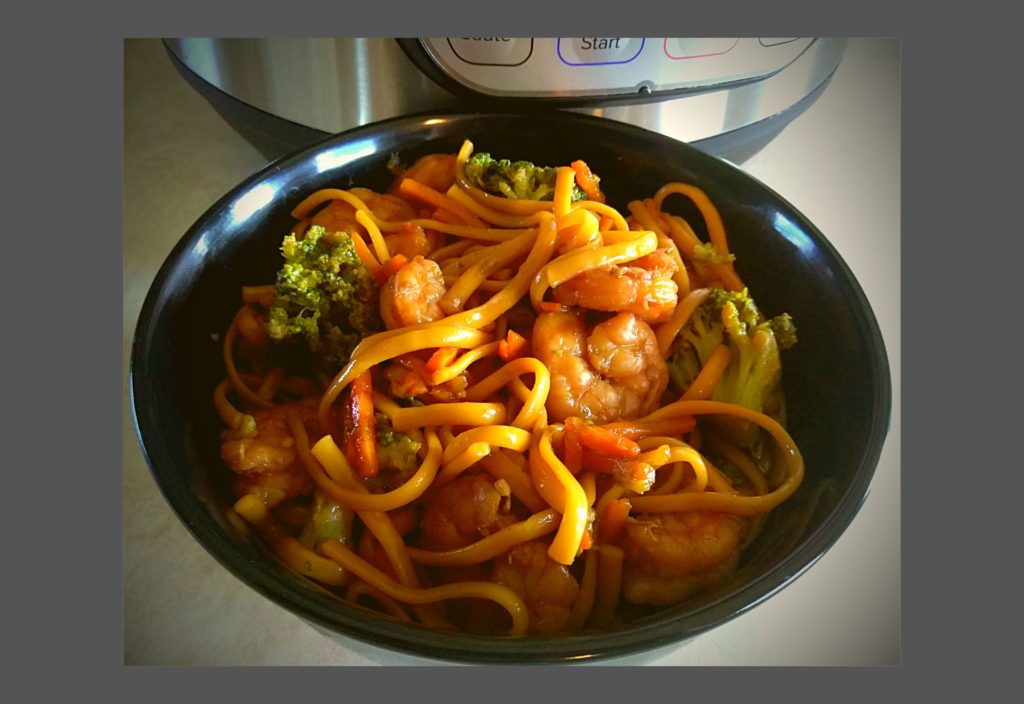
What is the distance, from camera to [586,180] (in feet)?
5.38

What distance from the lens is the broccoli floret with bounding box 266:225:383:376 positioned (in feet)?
4.71

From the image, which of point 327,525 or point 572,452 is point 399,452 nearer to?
point 327,525

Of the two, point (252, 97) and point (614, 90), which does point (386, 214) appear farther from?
point (614, 90)

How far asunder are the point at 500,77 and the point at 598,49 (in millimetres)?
204

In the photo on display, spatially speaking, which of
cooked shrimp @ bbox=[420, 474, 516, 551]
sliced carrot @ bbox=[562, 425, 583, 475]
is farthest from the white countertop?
sliced carrot @ bbox=[562, 425, 583, 475]

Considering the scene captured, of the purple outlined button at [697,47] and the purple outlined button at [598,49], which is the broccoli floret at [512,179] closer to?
the purple outlined button at [598,49]

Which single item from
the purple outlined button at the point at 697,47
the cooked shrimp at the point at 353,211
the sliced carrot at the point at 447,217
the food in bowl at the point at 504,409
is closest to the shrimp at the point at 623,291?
the food in bowl at the point at 504,409

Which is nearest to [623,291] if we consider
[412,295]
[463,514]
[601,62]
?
[412,295]

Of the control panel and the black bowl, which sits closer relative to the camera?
the black bowl

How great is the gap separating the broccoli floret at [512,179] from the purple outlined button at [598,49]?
0.79 feet

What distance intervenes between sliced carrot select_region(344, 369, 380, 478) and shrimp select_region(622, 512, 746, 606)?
43 cm

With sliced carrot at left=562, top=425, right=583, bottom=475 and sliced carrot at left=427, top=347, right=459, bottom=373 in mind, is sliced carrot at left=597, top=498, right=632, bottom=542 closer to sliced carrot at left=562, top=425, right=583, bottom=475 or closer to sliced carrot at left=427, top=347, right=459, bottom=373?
sliced carrot at left=562, top=425, right=583, bottom=475

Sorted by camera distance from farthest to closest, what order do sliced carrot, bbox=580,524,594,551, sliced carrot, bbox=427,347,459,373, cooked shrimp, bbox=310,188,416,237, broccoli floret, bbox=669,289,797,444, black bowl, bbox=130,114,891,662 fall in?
cooked shrimp, bbox=310,188,416,237
broccoli floret, bbox=669,289,797,444
sliced carrot, bbox=427,347,459,373
sliced carrot, bbox=580,524,594,551
black bowl, bbox=130,114,891,662

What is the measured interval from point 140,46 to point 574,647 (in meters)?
2.08
